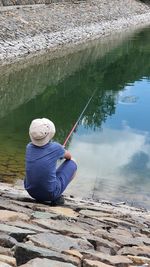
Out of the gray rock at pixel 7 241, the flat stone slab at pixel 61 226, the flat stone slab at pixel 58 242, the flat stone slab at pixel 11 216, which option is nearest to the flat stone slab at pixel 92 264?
the flat stone slab at pixel 58 242

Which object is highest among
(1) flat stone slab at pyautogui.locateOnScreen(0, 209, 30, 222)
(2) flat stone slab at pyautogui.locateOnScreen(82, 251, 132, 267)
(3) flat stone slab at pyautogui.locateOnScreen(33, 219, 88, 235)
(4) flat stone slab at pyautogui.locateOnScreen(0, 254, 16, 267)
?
(4) flat stone slab at pyautogui.locateOnScreen(0, 254, 16, 267)

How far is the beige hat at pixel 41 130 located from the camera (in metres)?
6.86

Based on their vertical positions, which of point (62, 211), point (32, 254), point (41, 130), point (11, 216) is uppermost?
point (41, 130)

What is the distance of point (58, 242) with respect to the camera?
211 inches

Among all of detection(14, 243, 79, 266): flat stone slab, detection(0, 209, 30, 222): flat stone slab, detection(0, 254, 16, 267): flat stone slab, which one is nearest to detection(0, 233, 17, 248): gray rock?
detection(14, 243, 79, 266): flat stone slab

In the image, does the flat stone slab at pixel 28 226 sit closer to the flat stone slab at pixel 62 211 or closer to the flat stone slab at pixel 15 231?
the flat stone slab at pixel 15 231

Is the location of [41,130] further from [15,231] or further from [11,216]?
[15,231]

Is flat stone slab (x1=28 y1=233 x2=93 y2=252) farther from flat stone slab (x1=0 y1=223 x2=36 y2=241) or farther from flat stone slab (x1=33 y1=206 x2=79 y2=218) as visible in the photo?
flat stone slab (x1=33 y1=206 x2=79 y2=218)

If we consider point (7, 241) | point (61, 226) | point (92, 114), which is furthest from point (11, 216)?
point (92, 114)

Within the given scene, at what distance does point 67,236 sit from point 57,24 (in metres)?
35.9

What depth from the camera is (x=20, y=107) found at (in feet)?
68.0

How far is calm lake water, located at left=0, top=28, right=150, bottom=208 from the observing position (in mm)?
12461

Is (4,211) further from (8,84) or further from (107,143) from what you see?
(8,84)

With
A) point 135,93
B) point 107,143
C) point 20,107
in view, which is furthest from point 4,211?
point 135,93
